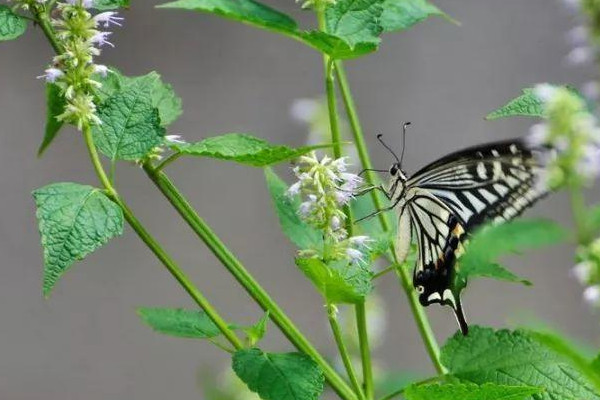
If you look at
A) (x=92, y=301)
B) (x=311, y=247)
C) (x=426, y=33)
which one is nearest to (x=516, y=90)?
(x=426, y=33)

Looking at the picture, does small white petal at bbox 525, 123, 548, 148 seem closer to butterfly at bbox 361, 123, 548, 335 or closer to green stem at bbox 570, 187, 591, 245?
green stem at bbox 570, 187, 591, 245

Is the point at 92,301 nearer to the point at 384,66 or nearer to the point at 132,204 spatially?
the point at 132,204

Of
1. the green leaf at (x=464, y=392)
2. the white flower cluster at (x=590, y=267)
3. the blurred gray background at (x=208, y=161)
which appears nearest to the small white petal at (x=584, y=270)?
the white flower cluster at (x=590, y=267)

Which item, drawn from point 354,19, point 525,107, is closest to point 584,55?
point 525,107

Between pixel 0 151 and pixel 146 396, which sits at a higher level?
pixel 0 151

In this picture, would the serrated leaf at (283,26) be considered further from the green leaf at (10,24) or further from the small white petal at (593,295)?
the small white petal at (593,295)

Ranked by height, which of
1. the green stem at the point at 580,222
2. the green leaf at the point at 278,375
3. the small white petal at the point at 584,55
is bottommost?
the green leaf at the point at 278,375
